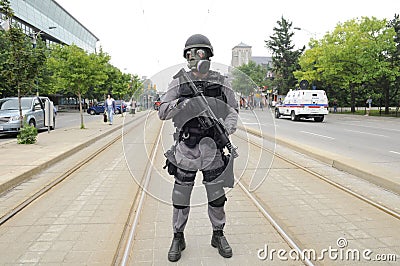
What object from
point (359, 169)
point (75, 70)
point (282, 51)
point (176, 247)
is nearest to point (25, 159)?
point (176, 247)

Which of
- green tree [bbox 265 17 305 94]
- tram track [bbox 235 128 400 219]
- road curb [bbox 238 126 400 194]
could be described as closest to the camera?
tram track [bbox 235 128 400 219]

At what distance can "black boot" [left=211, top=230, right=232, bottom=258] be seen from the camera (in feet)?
11.6

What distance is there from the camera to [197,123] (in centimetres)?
329

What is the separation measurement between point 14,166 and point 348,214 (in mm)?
6974

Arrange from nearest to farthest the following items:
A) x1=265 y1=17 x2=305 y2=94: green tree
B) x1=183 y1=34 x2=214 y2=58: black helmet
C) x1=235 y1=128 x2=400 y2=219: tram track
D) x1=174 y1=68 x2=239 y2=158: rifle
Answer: x1=174 y1=68 x2=239 y2=158: rifle → x1=183 y1=34 x2=214 y2=58: black helmet → x1=235 y1=128 x2=400 y2=219: tram track → x1=265 y1=17 x2=305 y2=94: green tree

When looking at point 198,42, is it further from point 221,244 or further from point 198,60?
point 221,244

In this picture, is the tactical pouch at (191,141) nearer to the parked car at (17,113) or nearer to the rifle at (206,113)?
the rifle at (206,113)

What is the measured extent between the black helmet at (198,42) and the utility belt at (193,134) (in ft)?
2.49

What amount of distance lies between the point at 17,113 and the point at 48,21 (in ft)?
155

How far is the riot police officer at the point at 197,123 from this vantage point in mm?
3291

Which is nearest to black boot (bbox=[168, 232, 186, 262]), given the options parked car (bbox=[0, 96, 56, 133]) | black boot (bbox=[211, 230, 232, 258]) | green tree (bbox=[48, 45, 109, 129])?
black boot (bbox=[211, 230, 232, 258])

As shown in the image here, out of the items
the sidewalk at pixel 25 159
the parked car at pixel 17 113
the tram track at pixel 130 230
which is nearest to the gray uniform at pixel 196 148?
the tram track at pixel 130 230

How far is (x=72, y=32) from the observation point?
228 ft

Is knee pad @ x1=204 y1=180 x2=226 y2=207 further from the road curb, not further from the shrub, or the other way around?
the shrub
